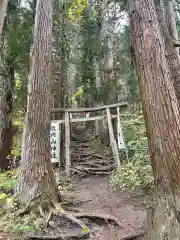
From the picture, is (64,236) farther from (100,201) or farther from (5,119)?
(5,119)

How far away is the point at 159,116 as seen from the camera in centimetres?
371

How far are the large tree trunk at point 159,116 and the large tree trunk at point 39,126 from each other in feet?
9.40

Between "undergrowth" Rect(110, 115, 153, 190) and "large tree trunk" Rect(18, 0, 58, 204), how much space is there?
2622 millimetres

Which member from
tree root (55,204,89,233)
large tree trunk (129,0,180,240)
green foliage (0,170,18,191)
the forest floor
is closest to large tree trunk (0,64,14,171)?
green foliage (0,170,18,191)

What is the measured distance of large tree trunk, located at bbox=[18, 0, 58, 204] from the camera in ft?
18.6

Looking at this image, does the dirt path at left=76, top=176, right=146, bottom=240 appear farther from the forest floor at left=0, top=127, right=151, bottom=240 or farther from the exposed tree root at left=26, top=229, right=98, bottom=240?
the exposed tree root at left=26, top=229, right=98, bottom=240

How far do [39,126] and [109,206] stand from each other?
107 inches

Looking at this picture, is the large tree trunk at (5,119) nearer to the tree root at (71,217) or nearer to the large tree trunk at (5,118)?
the large tree trunk at (5,118)

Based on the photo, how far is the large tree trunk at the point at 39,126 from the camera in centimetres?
568

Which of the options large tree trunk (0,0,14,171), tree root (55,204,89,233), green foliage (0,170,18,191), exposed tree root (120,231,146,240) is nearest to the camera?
exposed tree root (120,231,146,240)

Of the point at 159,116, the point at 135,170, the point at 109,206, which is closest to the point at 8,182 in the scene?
the point at 109,206

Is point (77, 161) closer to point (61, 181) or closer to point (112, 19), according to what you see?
point (61, 181)

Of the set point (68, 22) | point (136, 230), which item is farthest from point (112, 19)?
point (136, 230)

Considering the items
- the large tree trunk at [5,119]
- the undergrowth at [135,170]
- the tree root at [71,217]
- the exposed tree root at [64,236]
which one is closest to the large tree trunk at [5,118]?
the large tree trunk at [5,119]
